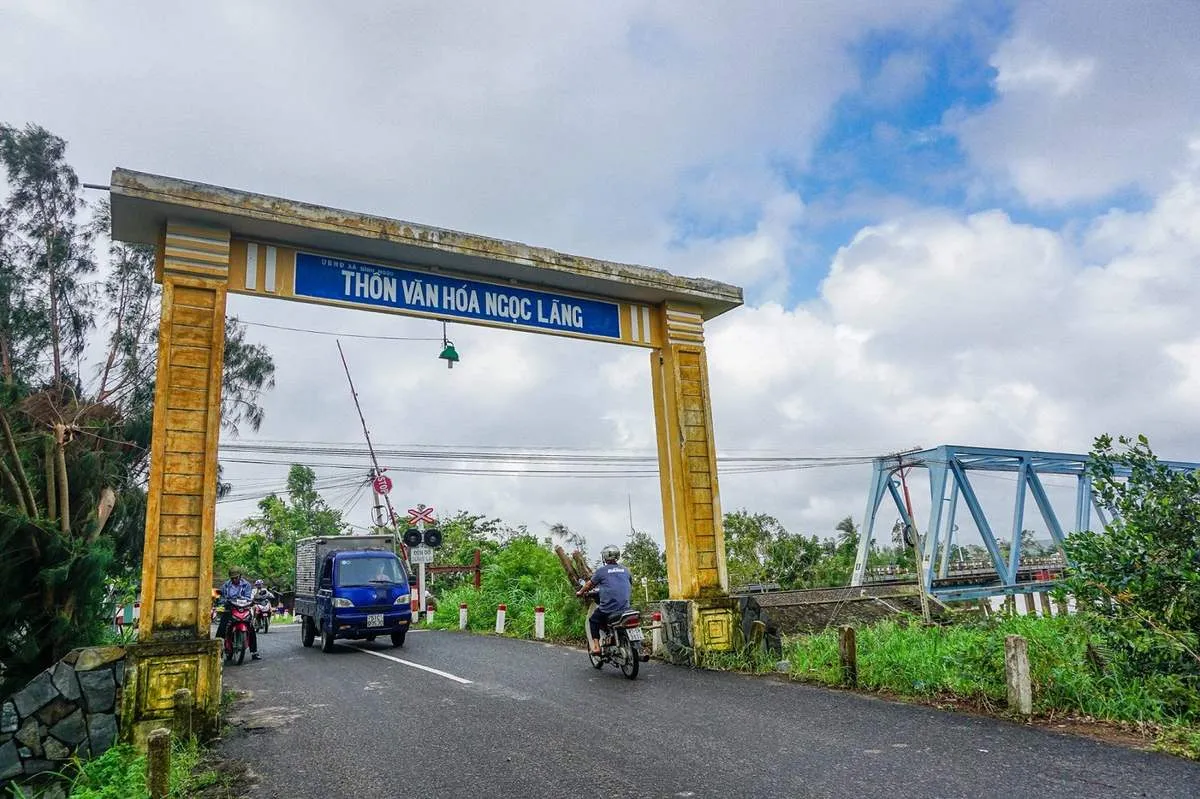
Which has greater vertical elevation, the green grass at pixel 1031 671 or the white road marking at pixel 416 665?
the green grass at pixel 1031 671

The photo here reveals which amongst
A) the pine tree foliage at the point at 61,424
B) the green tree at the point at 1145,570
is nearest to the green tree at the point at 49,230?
the pine tree foliage at the point at 61,424

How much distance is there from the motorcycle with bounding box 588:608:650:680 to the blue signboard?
377 cm

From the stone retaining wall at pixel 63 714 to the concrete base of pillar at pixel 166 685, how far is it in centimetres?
9

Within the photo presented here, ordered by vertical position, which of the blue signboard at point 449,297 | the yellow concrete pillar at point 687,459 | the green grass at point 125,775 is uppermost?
the blue signboard at point 449,297

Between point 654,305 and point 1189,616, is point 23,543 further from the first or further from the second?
point 1189,616

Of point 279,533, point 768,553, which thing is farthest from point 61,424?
point 279,533

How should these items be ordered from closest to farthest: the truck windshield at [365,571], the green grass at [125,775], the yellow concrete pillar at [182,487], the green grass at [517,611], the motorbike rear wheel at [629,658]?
the green grass at [125,775] → the yellow concrete pillar at [182,487] → the motorbike rear wheel at [629,658] → the truck windshield at [365,571] → the green grass at [517,611]

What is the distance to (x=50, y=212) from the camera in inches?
608

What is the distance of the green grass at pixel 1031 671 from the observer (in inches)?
221

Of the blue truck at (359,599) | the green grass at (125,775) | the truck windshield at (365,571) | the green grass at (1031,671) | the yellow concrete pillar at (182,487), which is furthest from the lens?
the truck windshield at (365,571)

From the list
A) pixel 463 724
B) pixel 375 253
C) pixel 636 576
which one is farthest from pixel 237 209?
pixel 636 576

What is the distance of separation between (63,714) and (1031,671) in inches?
303

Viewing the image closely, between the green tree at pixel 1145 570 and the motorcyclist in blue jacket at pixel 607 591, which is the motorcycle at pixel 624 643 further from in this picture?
the green tree at pixel 1145 570

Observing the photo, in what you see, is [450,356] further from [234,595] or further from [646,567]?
[646,567]
